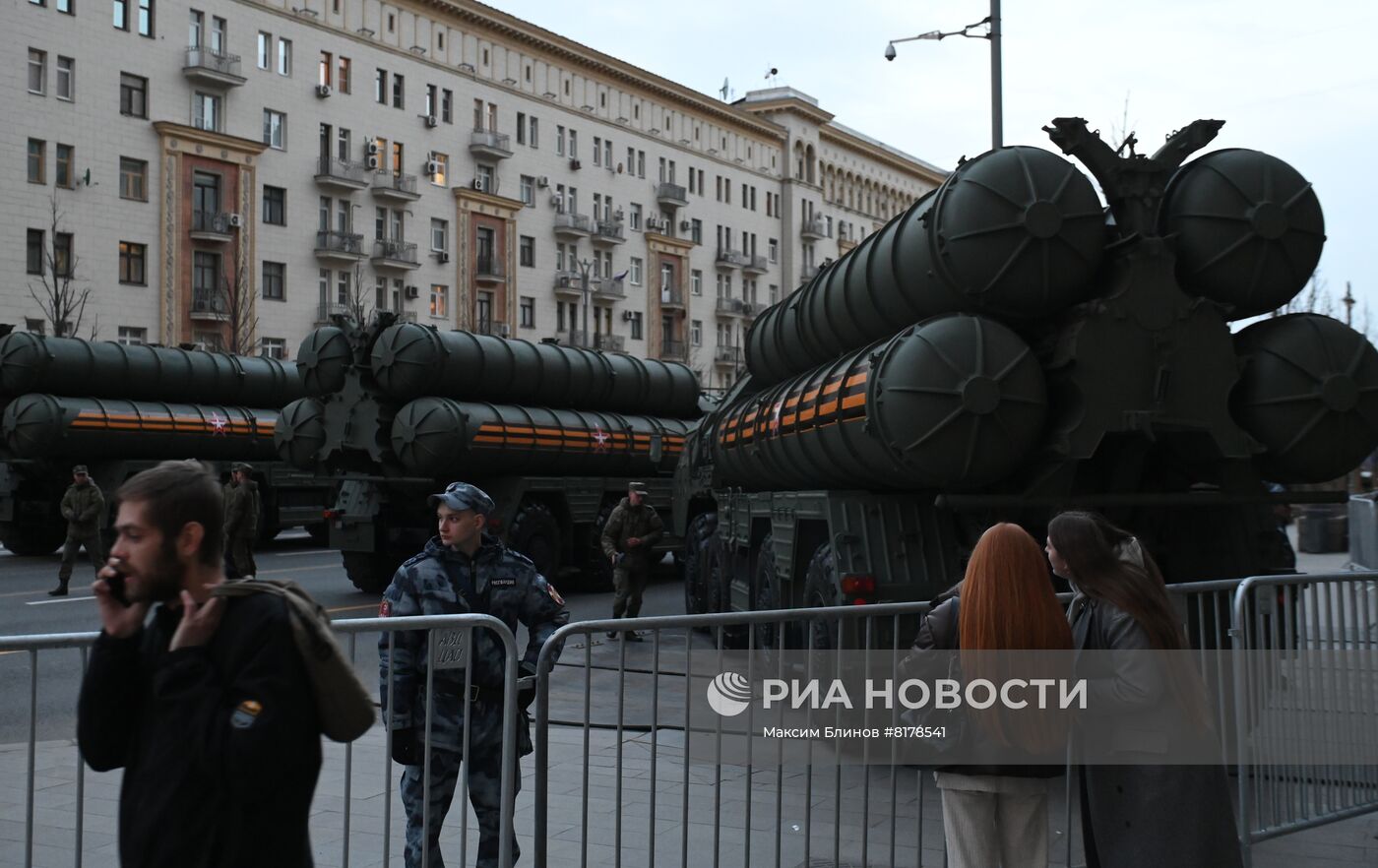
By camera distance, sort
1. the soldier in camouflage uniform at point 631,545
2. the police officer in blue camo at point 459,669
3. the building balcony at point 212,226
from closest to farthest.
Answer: the police officer in blue camo at point 459,669, the soldier in camouflage uniform at point 631,545, the building balcony at point 212,226

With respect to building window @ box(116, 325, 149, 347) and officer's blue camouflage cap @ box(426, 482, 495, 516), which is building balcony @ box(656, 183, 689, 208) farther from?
officer's blue camouflage cap @ box(426, 482, 495, 516)

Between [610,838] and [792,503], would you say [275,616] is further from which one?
[792,503]

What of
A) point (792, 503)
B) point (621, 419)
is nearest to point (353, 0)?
point (621, 419)

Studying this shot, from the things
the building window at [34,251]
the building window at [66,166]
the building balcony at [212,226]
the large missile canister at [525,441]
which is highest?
the building window at [66,166]

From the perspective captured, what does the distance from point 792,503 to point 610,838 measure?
4.27 m

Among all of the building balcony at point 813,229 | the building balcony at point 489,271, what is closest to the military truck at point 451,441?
the building balcony at point 489,271

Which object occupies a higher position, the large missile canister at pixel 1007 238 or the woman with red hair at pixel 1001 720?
the large missile canister at pixel 1007 238

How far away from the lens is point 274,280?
50.5m

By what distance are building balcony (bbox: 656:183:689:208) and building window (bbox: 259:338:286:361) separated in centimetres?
2611

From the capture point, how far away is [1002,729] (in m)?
4.23

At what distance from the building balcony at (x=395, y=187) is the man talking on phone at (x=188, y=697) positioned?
5302 centimetres

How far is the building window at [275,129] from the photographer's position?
49969 millimetres

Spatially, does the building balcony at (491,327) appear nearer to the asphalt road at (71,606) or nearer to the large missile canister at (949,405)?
the asphalt road at (71,606)

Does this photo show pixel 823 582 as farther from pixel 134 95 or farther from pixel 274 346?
pixel 274 346
